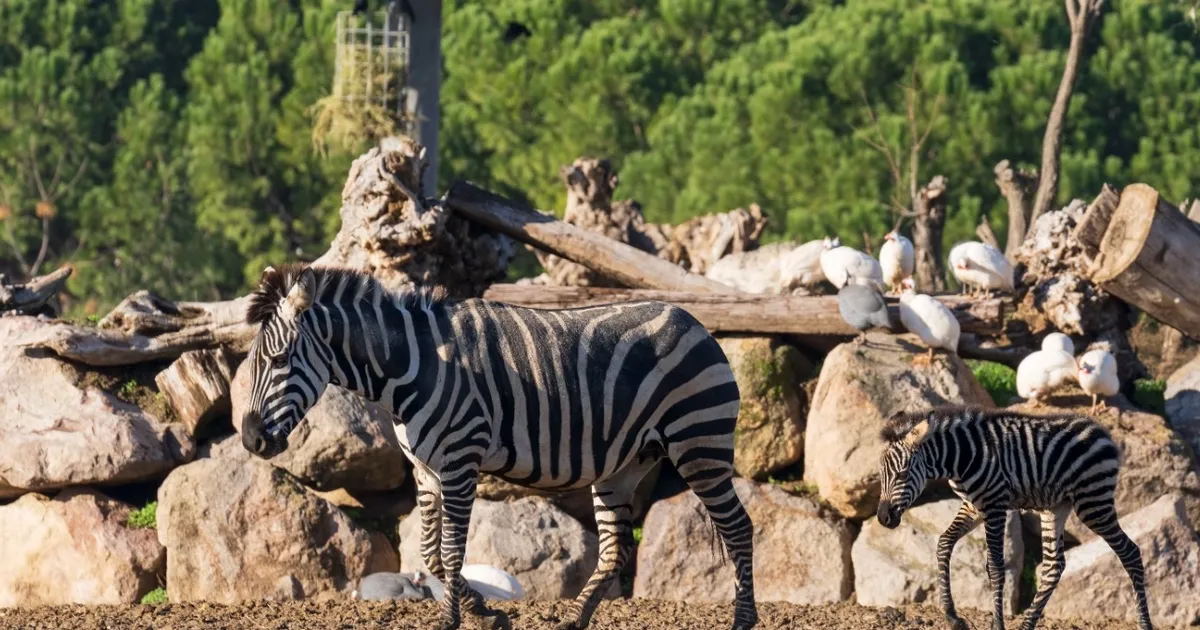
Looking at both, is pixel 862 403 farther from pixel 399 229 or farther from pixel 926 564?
pixel 399 229

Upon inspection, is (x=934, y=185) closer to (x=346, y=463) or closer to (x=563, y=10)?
(x=346, y=463)

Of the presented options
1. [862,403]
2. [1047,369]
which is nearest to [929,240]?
[1047,369]

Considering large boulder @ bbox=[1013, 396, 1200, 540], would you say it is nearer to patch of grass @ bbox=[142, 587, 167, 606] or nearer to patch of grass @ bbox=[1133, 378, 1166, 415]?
patch of grass @ bbox=[1133, 378, 1166, 415]

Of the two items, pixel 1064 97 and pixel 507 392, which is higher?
pixel 1064 97

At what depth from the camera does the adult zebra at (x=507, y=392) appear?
8727mm

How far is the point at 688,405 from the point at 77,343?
5471mm

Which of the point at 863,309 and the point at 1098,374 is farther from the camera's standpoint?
the point at 863,309

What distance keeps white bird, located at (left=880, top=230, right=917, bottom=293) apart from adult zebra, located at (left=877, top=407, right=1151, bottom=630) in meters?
3.28

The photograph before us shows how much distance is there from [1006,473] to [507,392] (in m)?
3.09

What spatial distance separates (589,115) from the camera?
106 ft

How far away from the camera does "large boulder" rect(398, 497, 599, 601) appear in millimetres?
12016

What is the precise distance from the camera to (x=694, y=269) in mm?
15578

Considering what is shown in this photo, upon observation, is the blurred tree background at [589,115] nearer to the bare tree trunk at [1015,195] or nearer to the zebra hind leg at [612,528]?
the bare tree trunk at [1015,195]

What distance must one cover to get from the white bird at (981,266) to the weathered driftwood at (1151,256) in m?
0.66
